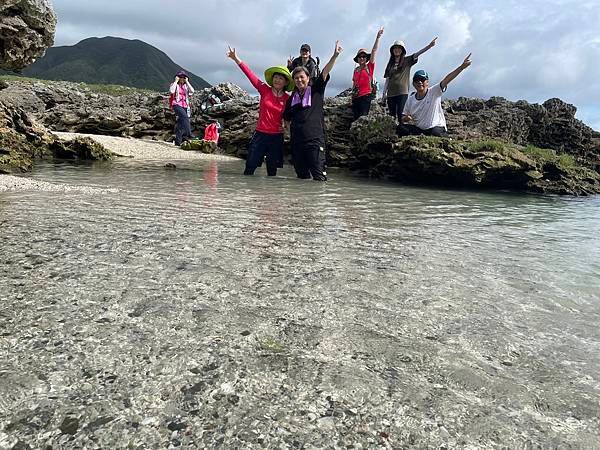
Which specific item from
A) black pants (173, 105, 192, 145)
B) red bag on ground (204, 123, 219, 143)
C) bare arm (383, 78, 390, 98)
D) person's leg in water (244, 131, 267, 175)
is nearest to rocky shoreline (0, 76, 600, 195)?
red bag on ground (204, 123, 219, 143)

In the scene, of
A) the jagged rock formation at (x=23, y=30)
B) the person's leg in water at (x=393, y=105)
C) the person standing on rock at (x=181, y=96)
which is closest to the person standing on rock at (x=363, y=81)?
the person's leg in water at (x=393, y=105)

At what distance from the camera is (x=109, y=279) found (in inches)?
118

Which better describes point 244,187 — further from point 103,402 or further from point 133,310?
point 103,402

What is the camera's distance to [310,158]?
1077 centimetres

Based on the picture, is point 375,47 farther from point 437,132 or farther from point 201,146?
point 201,146

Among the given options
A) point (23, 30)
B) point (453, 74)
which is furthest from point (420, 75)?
point (23, 30)

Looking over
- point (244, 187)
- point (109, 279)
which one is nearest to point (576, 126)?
point (244, 187)

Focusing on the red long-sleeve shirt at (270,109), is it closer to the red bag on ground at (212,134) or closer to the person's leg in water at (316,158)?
the person's leg in water at (316,158)

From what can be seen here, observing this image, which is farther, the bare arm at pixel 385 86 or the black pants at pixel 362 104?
the black pants at pixel 362 104

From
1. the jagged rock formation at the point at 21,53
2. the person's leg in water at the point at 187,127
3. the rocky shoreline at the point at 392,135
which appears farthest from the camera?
the person's leg in water at the point at 187,127

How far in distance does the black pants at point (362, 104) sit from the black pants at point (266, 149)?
16.7ft

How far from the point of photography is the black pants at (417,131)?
12086mm

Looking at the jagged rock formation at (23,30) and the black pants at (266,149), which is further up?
the jagged rock formation at (23,30)

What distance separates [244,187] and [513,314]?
6383mm
